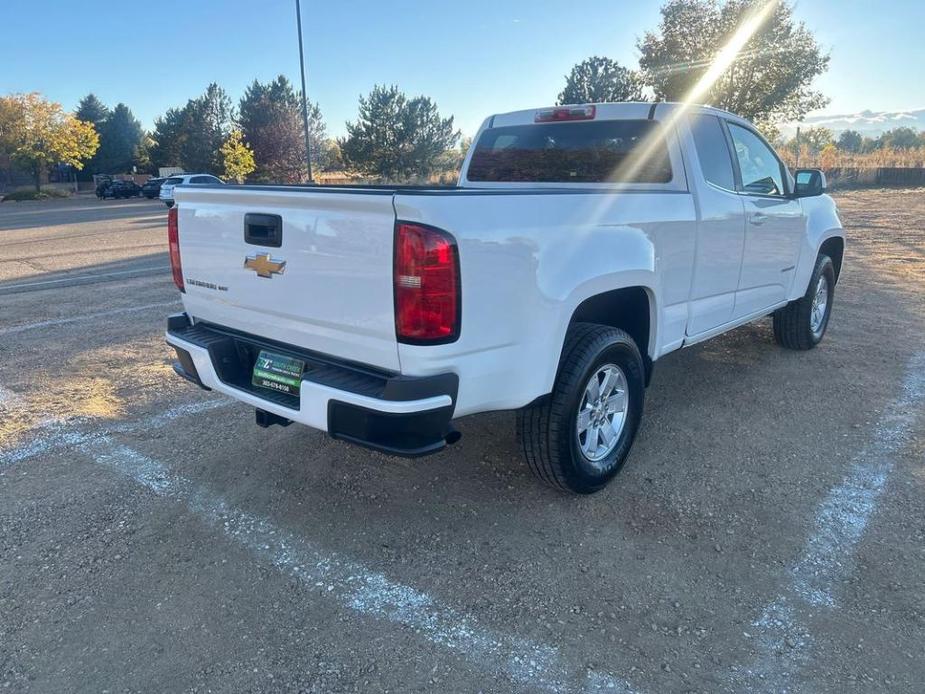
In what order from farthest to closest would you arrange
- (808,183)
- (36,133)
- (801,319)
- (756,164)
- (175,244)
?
(36,133), (801,319), (808,183), (756,164), (175,244)

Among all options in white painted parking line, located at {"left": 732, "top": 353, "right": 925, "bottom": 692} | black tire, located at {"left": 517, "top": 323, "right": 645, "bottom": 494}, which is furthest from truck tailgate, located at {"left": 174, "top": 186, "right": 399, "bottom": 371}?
white painted parking line, located at {"left": 732, "top": 353, "right": 925, "bottom": 692}

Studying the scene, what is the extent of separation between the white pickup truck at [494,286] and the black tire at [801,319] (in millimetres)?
1458

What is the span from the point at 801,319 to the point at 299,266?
4743mm

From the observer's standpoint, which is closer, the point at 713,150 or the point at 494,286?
the point at 494,286

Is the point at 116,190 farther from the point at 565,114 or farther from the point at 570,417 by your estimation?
the point at 570,417

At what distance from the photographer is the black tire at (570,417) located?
3230 mm

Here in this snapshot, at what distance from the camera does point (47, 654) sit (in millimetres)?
2477

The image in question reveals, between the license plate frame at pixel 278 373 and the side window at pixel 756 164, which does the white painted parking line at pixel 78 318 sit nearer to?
the license plate frame at pixel 278 373

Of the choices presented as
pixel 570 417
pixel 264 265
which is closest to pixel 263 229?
pixel 264 265

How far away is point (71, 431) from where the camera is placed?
14.4 feet

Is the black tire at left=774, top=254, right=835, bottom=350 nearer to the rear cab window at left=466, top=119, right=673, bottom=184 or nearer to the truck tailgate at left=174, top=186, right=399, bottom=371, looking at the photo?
the rear cab window at left=466, top=119, right=673, bottom=184

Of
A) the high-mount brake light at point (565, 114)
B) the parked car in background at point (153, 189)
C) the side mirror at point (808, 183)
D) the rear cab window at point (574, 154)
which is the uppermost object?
the high-mount brake light at point (565, 114)

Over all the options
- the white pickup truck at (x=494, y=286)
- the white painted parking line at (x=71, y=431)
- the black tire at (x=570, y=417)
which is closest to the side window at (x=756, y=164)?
the white pickup truck at (x=494, y=286)

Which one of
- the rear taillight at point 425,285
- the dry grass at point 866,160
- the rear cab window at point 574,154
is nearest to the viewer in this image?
the rear taillight at point 425,285
